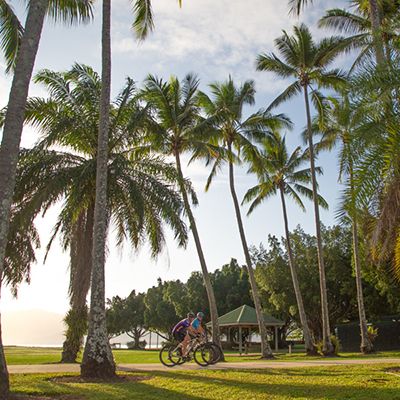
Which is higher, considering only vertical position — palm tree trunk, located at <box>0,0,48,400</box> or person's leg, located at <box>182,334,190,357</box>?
palm tree trunk, located at <box>0,0,48,400</box>

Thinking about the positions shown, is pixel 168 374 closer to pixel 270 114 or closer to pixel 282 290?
pixel 270 114

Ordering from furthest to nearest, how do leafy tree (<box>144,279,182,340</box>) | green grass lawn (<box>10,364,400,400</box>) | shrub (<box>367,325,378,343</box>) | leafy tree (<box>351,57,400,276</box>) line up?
leafy tree (<box>144,279,182,340</box>) → shrub (<box>367,325,378,343</box>) → leafy tree (<box>351,57,400,276</box>) → green grass lawn (<box>10,364,400,400</box>)

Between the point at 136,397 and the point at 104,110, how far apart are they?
7.83 meters

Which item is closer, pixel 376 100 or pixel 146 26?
pixel 376 100

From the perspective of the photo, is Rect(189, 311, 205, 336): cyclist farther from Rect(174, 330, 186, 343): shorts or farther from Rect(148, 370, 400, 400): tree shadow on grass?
Rect(148, 370, 400, 400): tree shadow on grass

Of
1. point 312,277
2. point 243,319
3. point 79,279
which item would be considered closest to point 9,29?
point 79,279

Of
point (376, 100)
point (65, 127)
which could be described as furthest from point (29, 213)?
point (376, 100)

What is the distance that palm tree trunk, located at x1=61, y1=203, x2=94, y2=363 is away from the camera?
16.6 metres

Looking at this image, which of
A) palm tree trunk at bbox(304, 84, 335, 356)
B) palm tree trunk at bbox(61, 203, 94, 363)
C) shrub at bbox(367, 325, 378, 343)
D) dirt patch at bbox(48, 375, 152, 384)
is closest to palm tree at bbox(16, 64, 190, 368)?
palm tree trunk at bbox(61, 203, 94, 363)

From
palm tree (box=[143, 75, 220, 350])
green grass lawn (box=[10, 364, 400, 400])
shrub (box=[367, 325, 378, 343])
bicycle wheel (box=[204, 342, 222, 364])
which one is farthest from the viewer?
shrub (box=[367, 325, 378, 343])

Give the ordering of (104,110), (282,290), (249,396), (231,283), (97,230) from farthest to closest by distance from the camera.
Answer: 1. (231,283)
2. (282,290)
3. (104,110)
4. (97,230)
5. (249,396)

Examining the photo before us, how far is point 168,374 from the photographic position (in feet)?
41.0

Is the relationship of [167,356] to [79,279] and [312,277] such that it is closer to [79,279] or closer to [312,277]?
[79,279]

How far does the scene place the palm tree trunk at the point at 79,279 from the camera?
16.6 m
